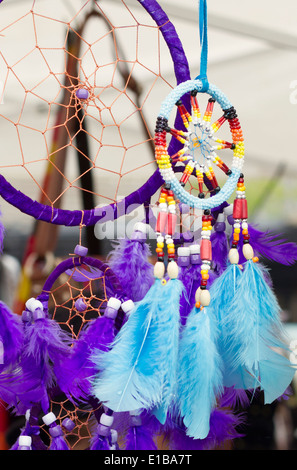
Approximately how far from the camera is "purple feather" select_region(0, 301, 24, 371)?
2.46 feet

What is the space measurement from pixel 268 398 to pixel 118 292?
0.27 metres

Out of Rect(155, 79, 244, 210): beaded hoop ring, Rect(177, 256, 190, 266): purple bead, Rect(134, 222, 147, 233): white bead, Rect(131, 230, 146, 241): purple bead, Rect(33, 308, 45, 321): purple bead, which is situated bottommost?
Rect(33, 308, 45, 321): purple bead

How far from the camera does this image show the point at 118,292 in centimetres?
78

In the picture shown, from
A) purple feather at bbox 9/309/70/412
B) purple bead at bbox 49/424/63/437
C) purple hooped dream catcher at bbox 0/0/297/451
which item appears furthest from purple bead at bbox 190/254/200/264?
purple bead at bbox 49/424/63/437

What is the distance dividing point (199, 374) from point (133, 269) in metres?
0.20

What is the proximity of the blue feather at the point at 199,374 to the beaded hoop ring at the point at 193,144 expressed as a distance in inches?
6.6

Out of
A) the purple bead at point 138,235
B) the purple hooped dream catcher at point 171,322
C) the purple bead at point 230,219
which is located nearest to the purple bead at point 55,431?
the purple hooped dream catcher at point 171,322

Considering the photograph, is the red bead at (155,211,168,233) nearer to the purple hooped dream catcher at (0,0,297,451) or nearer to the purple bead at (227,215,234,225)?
the purple hooped dream catcher at (0,0,297,451)

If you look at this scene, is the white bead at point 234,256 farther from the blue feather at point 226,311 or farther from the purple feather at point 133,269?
the purple feather at point 133,269

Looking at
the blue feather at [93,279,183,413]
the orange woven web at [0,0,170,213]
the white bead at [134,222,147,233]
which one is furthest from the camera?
the orange woven web at [0,0,170,213]

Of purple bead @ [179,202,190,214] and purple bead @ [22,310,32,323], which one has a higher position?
purple bead @ [179,202,190,214]

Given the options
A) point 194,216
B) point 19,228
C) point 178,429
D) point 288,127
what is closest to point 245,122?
point 288,127

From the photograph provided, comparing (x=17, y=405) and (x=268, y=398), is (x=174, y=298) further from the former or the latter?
(x=17, y=405)

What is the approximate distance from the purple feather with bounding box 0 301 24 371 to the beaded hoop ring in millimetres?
315
